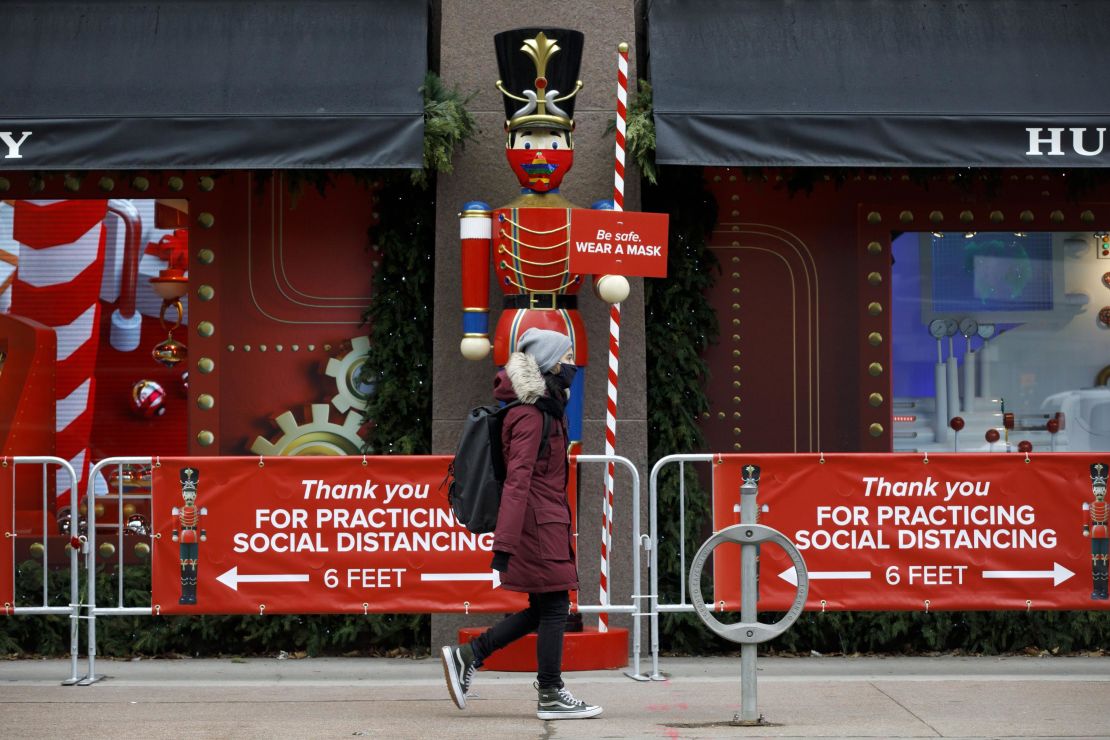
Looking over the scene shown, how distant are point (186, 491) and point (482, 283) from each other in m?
2.10

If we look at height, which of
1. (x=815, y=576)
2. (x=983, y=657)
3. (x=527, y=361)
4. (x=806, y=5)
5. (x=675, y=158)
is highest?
(x=806, y=5)

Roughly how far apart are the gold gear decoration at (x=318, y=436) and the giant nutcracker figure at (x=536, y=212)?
146cm

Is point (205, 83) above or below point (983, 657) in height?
above

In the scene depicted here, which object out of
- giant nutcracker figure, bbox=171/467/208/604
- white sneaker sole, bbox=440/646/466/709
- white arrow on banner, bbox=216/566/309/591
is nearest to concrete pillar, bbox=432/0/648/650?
white arrow on banner, bbox=216/566/309/591

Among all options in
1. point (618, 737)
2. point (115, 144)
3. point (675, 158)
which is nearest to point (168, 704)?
point (618, 737)

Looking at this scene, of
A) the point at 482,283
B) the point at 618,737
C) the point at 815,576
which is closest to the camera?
the point at 618,737

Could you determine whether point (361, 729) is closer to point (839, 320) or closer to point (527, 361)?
point (527, 361)

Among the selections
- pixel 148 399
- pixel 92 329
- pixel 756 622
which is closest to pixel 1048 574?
pixel 756 622

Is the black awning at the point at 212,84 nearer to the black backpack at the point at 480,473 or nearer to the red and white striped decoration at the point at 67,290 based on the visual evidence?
the red and white striped decoration at the point at 67,290

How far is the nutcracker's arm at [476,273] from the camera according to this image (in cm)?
927

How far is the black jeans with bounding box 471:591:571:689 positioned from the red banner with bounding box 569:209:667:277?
212 centimetres

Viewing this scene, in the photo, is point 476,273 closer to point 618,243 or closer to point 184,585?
point 618,243

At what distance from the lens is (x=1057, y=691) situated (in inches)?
324

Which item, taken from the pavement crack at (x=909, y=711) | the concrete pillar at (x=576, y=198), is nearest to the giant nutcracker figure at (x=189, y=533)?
the concrete pillar at (x=576, y=198)
